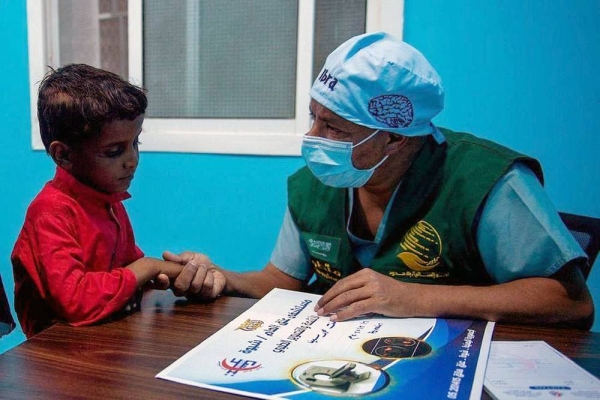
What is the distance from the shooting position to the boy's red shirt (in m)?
0.82

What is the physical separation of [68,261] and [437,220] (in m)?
0.70

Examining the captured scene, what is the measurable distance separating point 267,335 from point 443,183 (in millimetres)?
512

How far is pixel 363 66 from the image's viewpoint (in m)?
1.01

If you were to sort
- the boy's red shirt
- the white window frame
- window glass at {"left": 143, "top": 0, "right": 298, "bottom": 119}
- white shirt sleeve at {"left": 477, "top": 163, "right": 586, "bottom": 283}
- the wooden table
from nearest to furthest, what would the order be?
1. the wooden table
2. the boy's red shirt
3. white shirt sleeve at {"left": 477, "top": 163, "right": 586, "bottom": 283}
4. the white window frame
5. window glass at {"left": 143, "top": 0, "right": 298, "bottom": 119}

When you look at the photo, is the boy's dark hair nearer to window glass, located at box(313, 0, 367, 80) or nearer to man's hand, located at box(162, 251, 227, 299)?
man's hand, located at box(162, 251, 227, 299)

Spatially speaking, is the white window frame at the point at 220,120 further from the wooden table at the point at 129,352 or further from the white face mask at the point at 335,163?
the wooden table at the point at 129,352

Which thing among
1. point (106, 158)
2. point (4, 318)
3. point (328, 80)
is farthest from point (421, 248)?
point (4, 318)

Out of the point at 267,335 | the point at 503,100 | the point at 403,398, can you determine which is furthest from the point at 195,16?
the point at 403,398

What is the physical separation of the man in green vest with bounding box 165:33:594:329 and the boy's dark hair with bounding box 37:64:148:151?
12.4 inches

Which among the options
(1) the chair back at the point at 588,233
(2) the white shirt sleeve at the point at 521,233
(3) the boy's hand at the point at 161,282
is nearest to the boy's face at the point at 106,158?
(3) the boy's hand at the point at 161,282

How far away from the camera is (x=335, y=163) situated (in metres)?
1.09

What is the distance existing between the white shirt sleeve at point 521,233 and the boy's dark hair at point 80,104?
746mm

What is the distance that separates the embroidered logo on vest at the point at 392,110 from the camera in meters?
1.02

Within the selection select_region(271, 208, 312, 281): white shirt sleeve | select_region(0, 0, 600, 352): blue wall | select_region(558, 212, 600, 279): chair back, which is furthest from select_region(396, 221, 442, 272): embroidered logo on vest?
select_region(0, 0, 600, 352): blue wall
